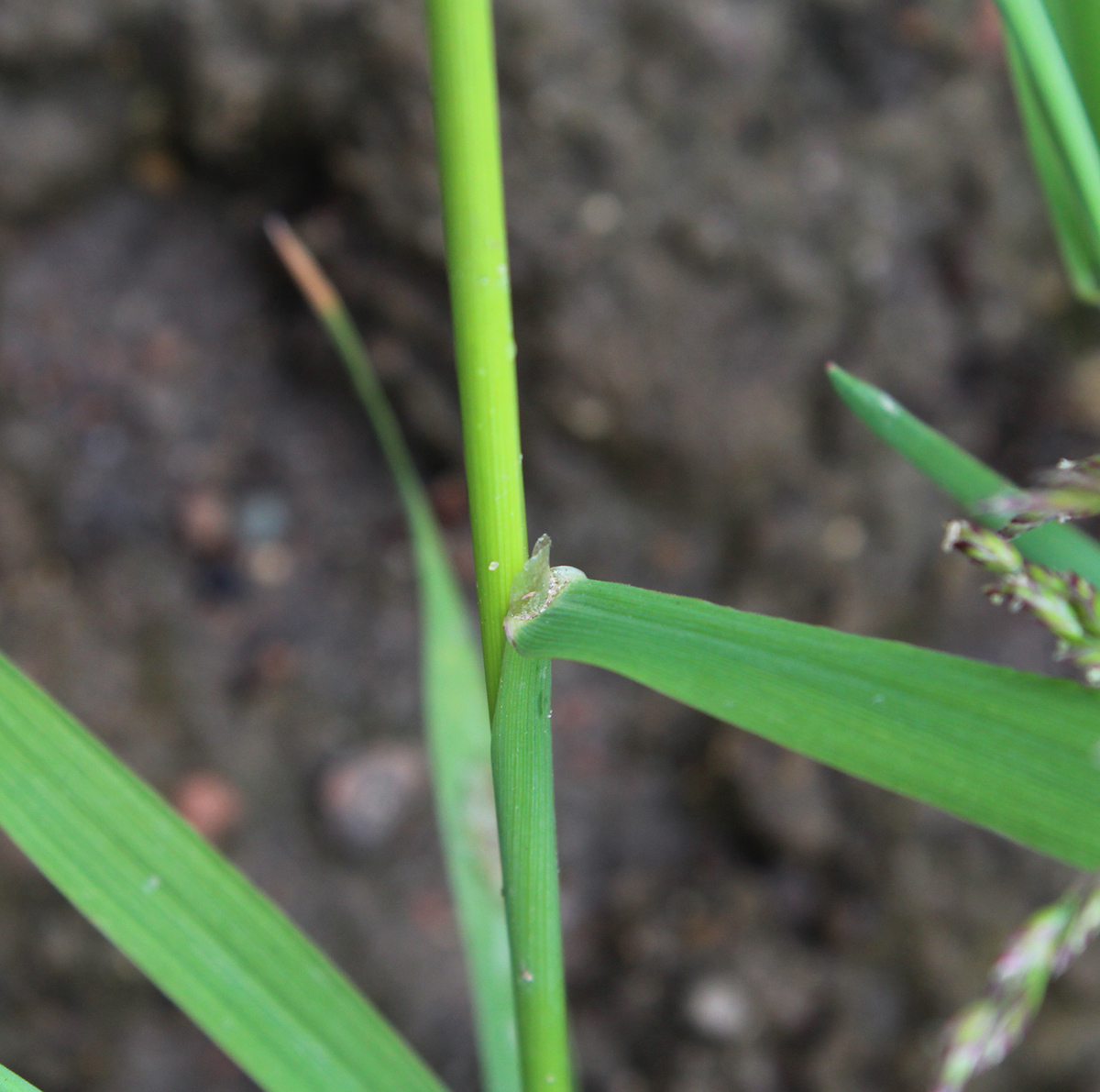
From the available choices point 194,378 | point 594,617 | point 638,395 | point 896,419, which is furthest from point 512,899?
point 194,378

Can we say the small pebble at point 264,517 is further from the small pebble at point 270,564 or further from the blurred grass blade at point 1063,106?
the blurred grass blade at point 1063,106

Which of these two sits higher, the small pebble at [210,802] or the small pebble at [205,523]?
the small pebble at [205,523]

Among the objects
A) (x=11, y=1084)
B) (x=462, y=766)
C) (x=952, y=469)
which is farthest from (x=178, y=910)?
(x=952, y=469)

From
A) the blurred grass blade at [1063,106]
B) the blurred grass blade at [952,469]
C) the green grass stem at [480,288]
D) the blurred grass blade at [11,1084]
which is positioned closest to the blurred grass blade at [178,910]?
the blurred grass blade at [11,1084]

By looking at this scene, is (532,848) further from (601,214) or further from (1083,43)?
(601,214)

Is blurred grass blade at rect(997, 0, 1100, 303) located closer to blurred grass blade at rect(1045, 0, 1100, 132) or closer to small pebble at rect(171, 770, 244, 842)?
blurred grass blade at rect(1045, 0, 1100, 132)

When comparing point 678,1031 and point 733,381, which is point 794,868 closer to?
point 678,1031

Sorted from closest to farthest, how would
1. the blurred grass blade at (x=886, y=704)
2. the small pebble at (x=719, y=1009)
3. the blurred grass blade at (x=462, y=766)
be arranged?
the blurred grass blade at (x=886, y=704) → the blurred grass blade at (x=462, y=766) → the small pebble at (x=719, y=1009)

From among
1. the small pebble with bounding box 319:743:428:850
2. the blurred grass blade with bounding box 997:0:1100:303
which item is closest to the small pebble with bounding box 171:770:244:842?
the small pebble with bounding box 319:743:428:850
